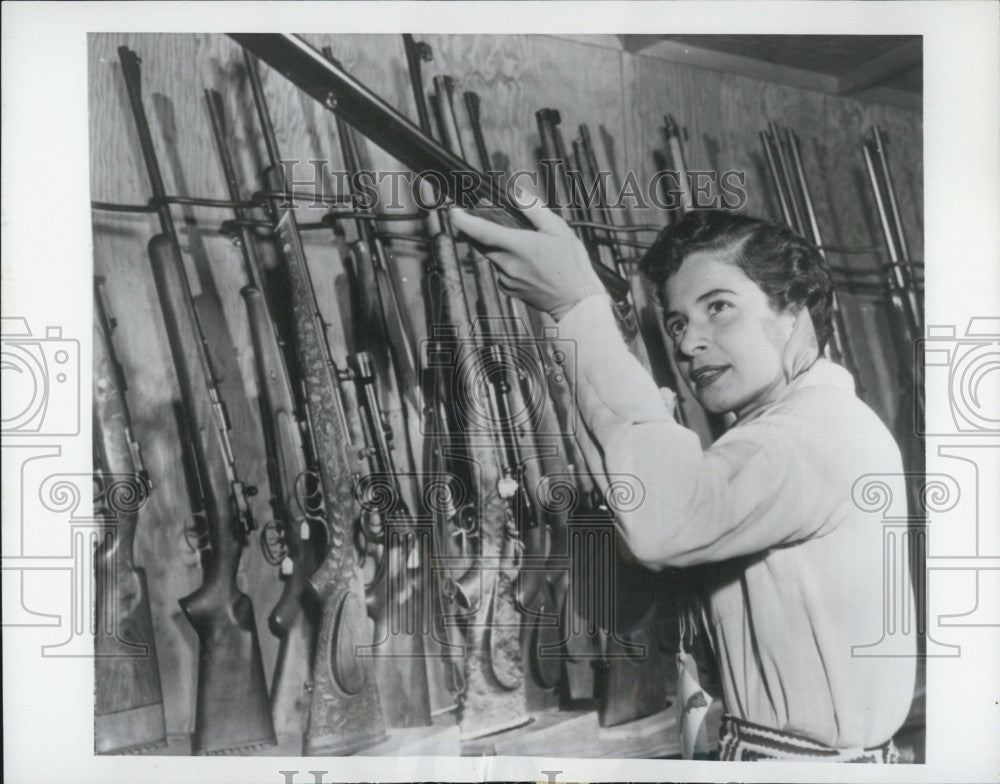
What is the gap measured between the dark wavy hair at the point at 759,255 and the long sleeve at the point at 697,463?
0.13 m

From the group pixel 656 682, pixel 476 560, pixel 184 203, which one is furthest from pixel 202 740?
pixel 184 203

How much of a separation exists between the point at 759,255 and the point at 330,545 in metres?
0.95

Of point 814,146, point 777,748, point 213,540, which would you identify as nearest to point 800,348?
point 814,146

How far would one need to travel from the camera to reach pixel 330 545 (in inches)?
66.5

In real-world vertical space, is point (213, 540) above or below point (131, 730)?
above

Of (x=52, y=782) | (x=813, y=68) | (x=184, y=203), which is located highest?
(x=813, y=68)

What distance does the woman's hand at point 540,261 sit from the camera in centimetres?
170

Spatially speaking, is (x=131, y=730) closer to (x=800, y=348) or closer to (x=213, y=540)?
(x=213, y=540)

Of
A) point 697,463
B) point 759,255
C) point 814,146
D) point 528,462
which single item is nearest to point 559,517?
point 528,462

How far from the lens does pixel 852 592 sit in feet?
5.53

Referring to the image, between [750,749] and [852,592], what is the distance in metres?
0.34

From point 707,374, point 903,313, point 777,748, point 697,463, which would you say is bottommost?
point 777,748

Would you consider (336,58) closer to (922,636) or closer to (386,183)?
(386,183)

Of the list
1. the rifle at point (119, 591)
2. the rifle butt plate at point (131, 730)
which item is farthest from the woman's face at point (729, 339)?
the rifle butt plate at point (131, 730)
